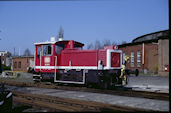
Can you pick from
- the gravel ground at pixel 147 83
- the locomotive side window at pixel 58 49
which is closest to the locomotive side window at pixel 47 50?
the locomotive side window at pixel 58 49

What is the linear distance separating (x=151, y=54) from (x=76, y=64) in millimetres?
27058

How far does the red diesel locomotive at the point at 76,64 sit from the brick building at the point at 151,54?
73.5 feet

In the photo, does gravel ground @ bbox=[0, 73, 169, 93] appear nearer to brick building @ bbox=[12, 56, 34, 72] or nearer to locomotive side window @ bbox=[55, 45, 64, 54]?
locomotive side window @ bbox=[55, 45, 64, 54]

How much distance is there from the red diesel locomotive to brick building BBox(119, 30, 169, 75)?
22.4 m

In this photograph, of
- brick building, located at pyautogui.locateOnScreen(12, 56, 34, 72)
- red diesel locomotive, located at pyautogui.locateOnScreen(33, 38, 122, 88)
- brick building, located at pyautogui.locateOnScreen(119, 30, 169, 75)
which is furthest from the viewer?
brick building, located at pyautogui.locateOnScreen(12, 56, 34, 72)

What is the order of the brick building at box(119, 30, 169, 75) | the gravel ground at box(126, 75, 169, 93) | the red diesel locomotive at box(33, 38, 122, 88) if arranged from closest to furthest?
the red diesel locomotive at box(33, 38, 122, 88), the gravel ground at box(126, 75, 169, 93), the brick building at box(119, 30, 169, 75)

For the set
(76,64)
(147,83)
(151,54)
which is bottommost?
(147,83)

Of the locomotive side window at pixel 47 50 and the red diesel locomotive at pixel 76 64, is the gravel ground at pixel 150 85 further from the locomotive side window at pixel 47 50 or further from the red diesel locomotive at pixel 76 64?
the locomotive side window at pixel 47 50

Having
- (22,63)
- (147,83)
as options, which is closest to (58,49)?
(147,83)

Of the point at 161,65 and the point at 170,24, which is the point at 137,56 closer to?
the point at 161,65

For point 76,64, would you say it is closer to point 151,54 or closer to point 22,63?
point 151,54

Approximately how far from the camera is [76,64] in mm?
13078

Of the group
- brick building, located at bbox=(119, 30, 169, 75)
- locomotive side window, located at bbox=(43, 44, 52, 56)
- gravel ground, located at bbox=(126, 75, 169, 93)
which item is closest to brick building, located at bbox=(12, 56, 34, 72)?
brick building, located at bbox=(119, 30, 169, 75)

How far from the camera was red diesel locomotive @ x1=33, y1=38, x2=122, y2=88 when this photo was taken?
11945 millimetres
